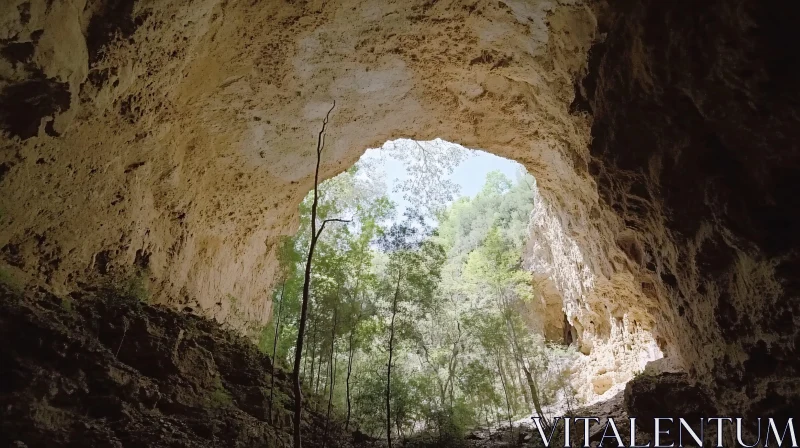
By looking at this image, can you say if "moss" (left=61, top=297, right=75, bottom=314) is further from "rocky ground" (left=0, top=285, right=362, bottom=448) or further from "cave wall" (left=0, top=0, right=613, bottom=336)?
"cave wall" (left=0, top=0, right=613, bottom=336)

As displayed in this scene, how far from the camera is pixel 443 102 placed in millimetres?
10859

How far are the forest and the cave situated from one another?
1862 mm

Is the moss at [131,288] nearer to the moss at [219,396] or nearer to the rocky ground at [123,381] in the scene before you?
the rocky ground at [123,381]

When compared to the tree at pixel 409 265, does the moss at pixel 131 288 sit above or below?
below

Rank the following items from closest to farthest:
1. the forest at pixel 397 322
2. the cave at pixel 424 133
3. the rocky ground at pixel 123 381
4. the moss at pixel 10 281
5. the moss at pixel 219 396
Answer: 1. the rocky ground at pixel 123 381
2. the cave at pixel 424 133
3. the moss at pixel 10 281
4. the moss at pixel 219 396
5. the forest at pixel 397 322

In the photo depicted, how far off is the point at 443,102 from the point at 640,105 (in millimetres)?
5358

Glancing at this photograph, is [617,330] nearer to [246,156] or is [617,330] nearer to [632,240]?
[632,240]

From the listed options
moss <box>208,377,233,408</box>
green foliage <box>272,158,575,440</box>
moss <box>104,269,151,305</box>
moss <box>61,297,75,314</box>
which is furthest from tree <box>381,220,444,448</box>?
moss <box>61,297,75,314</box>

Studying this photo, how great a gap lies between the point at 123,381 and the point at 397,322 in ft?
25.7

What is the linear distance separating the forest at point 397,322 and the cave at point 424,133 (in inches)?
73.3

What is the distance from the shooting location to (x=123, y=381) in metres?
6.01

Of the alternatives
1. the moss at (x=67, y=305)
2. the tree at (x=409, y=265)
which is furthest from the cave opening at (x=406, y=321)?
the moss at (x=67, y=305)

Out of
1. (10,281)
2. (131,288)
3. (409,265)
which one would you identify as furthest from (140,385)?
(409,265)

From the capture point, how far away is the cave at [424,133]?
195 inches
